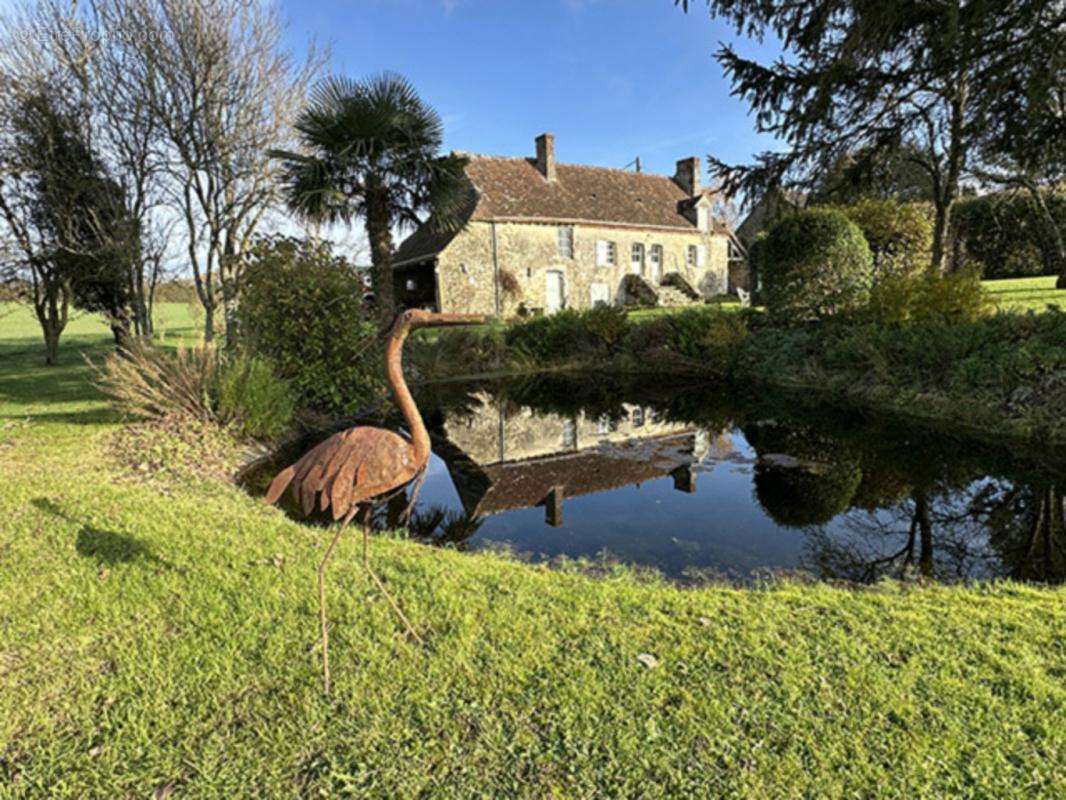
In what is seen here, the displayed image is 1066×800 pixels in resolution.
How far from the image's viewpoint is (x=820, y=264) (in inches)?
479

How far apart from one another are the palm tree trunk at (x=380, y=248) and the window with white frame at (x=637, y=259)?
17.3 metres

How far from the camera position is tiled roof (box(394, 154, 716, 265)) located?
2311cm

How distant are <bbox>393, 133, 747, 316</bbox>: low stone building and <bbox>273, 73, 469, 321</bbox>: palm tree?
9.00m

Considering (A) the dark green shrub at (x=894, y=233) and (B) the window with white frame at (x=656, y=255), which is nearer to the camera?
(A) the dark green shrub at (x=894, y=233)

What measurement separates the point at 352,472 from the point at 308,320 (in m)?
7.10

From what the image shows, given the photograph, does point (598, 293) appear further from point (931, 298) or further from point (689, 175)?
point (931, 298)

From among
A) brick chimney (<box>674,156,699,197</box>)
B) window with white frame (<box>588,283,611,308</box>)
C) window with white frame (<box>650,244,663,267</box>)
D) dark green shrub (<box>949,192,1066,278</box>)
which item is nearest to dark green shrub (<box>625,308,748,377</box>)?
window with white frame (<box>588,283,611,308</box>)

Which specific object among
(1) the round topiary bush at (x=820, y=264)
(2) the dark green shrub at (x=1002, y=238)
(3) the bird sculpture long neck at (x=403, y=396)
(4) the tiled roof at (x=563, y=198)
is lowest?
(3) the bird sculpture long neck at (x=403, y=396)

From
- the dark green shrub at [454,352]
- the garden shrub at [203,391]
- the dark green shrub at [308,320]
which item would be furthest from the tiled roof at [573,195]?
the garden shrub at [203,391]

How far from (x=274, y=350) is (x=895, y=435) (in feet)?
32.1

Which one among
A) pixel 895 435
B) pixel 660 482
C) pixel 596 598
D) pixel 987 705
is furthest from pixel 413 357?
pixel 987 705

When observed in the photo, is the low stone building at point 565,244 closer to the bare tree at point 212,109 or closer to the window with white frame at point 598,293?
the window with white frame at point 598,293

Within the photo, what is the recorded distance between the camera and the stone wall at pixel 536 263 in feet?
72.9

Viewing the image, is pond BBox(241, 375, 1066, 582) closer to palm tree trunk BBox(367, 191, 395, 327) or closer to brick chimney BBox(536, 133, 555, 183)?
palm tree trunk BBox(367, 191, 395, 327)
